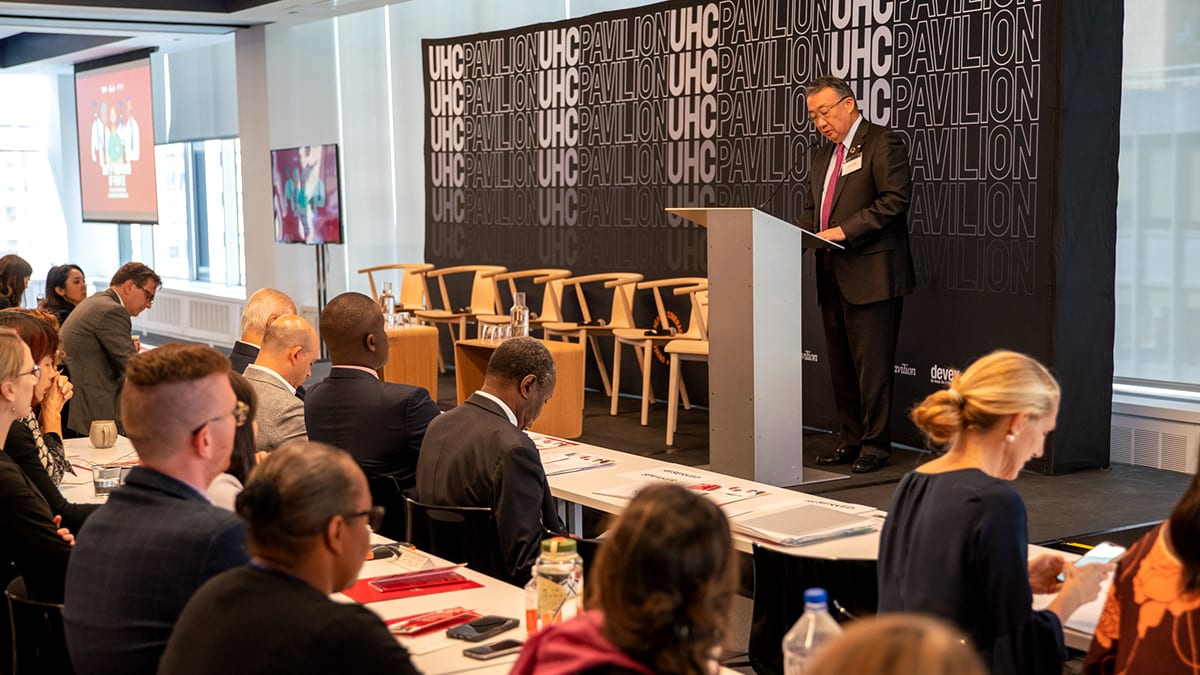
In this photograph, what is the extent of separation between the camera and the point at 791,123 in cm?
809

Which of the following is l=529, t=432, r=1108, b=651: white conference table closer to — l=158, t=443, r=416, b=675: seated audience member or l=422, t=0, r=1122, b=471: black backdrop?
l=158, t=443, r=416, b=675: seated audience member

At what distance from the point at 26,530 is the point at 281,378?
153 cm

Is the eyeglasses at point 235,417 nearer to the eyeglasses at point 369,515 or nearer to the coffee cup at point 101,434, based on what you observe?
the eyeglasses at point 369,515

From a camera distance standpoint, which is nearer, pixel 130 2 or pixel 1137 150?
pixel 1137 150

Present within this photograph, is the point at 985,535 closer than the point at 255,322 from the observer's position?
Yes

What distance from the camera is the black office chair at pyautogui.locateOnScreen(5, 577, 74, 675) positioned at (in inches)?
107

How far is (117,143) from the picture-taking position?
16.7m

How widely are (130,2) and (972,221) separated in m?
8.21

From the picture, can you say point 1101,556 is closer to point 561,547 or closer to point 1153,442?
point 561,547

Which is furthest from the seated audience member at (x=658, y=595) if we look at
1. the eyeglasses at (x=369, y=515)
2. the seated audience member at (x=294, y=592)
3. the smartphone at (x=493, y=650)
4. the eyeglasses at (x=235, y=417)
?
the eyeglasses at (x=235, y=417)

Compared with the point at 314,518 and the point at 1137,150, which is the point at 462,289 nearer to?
the point at 1137,150

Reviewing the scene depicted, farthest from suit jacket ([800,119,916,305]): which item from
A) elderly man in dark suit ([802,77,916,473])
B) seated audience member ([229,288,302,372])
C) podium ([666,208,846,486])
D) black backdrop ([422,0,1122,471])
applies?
seated audience member ([229,288,302,372])

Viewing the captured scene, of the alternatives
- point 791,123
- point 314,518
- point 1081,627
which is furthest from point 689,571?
point 791,123

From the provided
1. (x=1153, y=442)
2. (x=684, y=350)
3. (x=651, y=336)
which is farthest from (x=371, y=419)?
(x=1153, y=442)
